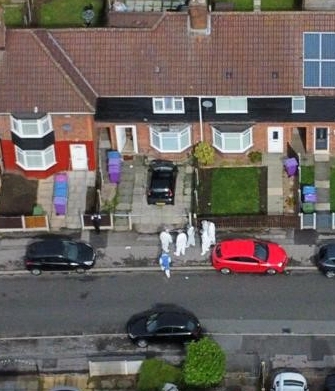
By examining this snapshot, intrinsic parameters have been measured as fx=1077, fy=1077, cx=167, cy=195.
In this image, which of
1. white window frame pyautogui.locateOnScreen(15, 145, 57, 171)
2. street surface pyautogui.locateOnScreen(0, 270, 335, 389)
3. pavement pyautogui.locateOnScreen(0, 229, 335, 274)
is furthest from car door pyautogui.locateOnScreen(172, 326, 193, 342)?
white window frame pyautogui.locateOnScreen(15, 145, 57, 171)

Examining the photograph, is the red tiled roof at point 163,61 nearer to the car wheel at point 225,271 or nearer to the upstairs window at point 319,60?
the upstairs window at point 319,60

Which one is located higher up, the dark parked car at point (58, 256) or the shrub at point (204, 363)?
the dark parked car at point (58, 256)

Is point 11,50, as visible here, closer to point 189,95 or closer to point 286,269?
point 189,95

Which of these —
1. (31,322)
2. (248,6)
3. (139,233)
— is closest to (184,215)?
(139,233)

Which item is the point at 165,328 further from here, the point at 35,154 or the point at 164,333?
the point at 35,154

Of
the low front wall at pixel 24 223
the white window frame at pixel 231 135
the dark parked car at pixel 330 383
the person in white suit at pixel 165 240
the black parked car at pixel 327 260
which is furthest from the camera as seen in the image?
the white window frame at pixel 231 135

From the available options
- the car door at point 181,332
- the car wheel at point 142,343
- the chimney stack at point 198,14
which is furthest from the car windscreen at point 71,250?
the chimney stack at point 198,14

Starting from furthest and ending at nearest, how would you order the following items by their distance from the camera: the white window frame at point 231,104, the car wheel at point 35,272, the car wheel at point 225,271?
the white window frame at point 231,104
the car wheel at point 35,272
the car wheel at point 225,271
